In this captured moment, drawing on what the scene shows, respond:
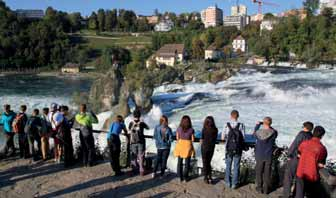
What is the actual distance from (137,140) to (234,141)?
2.09m

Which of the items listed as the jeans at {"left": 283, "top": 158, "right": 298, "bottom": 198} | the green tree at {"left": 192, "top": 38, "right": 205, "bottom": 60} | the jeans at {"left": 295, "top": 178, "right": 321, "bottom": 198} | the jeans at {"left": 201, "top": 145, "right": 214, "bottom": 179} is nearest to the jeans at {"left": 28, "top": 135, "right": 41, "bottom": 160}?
the jeans at {"left": 201, "top": 145, "right": 214, "bottom": 179}

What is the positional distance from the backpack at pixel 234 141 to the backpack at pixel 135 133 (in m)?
1.93

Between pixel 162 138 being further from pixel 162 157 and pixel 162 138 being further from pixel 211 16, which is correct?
pixel 211 16

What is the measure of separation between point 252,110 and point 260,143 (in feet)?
58.5

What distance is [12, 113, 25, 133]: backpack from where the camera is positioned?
8.71 meters

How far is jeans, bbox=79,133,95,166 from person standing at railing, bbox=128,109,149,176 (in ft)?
3.30

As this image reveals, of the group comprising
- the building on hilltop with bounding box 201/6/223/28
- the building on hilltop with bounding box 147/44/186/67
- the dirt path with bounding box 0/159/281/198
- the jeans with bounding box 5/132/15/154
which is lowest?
the dirt path with bounding box 0/159/281/198

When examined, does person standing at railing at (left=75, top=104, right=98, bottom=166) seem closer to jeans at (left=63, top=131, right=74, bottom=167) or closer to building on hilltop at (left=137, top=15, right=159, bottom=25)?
jeans at (left=63, top=131, right=74, bottom=167)

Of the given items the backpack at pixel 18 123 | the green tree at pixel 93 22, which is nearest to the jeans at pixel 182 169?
the backpack at pixel 18 123

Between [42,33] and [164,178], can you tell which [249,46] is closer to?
[42,33]

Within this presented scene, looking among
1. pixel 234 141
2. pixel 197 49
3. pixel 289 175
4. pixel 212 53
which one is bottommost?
pixel 289 175

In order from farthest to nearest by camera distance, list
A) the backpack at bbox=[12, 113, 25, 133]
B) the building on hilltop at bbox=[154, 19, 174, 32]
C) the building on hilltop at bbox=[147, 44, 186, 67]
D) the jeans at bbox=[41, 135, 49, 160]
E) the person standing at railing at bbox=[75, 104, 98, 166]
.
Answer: the building on hilltop at bbox=[154, 19, 174, 32] → the building on hilltop at bbox=[147, 44, 186, 67] → the backpack at bbox=[12, 113, 25, 133] → the jeans at bbox=[41, 135, 49, 160] → the person standing at railing at bbox=[75, 104, 98, 166]

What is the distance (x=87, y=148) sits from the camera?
832cm

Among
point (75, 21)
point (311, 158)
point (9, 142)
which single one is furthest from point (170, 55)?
point (311, 158)
